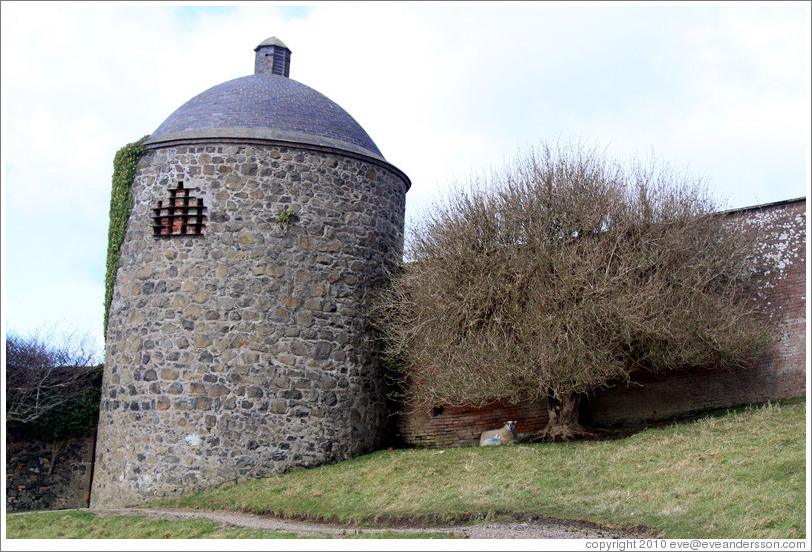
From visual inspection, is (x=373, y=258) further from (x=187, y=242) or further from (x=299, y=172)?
(x=187, y=242)

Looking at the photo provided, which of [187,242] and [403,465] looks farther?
[187,242]

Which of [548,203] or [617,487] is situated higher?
[548,203]

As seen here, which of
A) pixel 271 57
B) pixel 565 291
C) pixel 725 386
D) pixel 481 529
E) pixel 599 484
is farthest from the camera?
pixel 271 57

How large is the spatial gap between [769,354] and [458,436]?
6.36 metres

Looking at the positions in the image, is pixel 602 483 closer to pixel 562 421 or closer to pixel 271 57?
pixel 562 421

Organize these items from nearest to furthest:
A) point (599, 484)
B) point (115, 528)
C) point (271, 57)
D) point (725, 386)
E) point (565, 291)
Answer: point (599, 484) < point (115, 528) < point (565, 291) < point (725, 386) < point (271, 57)

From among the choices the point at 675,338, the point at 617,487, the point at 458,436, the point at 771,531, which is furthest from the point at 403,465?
the point at 771,531

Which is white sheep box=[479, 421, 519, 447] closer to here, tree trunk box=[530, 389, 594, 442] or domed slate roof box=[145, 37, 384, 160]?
tree trunk box=[530, 389, 594, 442]

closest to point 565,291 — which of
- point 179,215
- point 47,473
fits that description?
point 179,215

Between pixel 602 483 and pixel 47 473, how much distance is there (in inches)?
444

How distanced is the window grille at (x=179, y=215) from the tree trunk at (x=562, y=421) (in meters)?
7.38

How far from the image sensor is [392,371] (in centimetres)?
1611

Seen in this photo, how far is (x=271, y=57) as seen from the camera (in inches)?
694

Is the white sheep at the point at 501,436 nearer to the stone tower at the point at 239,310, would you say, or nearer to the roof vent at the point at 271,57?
the stone tower at the point at 239,310
